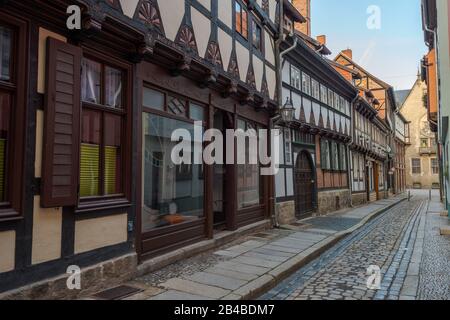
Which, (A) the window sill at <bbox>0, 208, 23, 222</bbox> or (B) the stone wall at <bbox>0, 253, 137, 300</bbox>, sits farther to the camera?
(B) the stone wall at <bbox>0, 253, 137, 300</bbox>

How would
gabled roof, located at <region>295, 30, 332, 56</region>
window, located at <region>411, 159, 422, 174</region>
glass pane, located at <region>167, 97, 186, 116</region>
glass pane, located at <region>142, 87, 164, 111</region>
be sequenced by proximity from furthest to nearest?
window, located at <region>411, 159, 422, 174</region> → gabled roof, located at <region>295, 30, 332, 56</region> → glass pane, located at <region>167, 97, 186, 116</region> → glass pane, located at <region>142, 87, 164, 111</region>

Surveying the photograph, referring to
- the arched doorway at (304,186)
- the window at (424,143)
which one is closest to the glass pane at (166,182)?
the arched doorway at (304,186)

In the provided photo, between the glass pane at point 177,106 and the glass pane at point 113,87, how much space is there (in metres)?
1.26

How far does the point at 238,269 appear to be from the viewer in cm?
617

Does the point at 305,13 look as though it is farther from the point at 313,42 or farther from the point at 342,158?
the point at 342,158

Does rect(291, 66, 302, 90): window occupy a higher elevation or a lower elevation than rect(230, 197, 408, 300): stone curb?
higher

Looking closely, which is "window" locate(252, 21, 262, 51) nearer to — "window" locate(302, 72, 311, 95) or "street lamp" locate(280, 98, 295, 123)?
"street lamp" locate(280, 98, 295, 123)

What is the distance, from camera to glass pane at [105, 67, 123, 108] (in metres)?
5.20

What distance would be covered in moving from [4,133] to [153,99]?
269 centimetres

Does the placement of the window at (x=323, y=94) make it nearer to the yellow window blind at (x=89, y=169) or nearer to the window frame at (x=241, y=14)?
the window frame at (x=241, y=14)

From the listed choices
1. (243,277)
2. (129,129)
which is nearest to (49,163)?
(129,129)

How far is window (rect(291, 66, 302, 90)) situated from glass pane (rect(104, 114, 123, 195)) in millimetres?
8721

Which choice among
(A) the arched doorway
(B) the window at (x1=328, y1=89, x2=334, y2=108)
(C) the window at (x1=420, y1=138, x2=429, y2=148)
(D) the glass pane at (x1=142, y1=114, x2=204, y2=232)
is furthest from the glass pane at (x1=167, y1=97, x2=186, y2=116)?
(C) the window at (x1=420, y1=138, x2=429, y2=148)

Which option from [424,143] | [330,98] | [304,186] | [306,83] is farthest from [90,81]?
[424,143]
